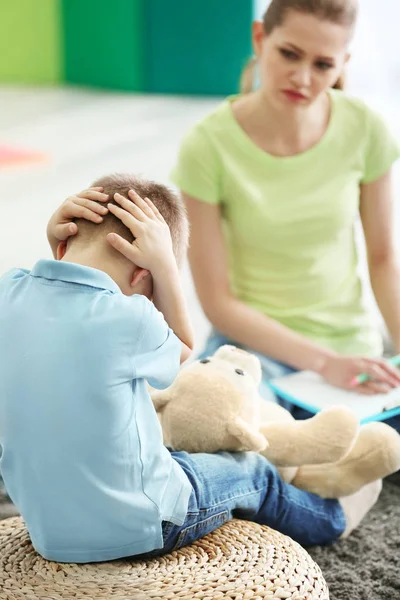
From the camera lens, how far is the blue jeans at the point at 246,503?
1.10 metres

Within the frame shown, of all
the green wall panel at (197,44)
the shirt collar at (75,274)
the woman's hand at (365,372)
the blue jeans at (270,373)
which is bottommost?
the green wall panel at (197,44)

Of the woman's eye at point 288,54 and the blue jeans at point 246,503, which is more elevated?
the woman's eye at point 288,54

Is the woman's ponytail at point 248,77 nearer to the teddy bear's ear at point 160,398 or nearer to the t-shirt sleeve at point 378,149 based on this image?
the t-shirt sleeve at point 378,149

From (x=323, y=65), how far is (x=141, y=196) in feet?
1.80

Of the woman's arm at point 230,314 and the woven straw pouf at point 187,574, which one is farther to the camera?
the woman's arm at point 230,314

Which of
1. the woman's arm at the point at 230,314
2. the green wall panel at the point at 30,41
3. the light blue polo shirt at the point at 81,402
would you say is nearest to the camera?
the light blue polo shirt at the point at 81,402

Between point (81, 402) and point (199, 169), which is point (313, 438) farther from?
Result: point (199, 169)

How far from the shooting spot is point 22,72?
6074mm

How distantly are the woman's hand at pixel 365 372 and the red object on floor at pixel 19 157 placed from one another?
2.68m

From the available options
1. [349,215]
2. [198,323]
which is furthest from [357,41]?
[349,215]

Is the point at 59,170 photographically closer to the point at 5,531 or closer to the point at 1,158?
the point at 1,158

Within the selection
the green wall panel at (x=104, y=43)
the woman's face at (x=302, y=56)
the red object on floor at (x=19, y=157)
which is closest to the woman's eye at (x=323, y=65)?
the woman's face at (x=302, y=56)

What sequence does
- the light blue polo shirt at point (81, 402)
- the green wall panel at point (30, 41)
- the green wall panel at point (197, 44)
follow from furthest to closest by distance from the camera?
the green wall panel at point (30, 41), the green wall panel at point (197, 44), the light blue polo shirt at point (81, 402)

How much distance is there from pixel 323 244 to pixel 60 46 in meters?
4.79
